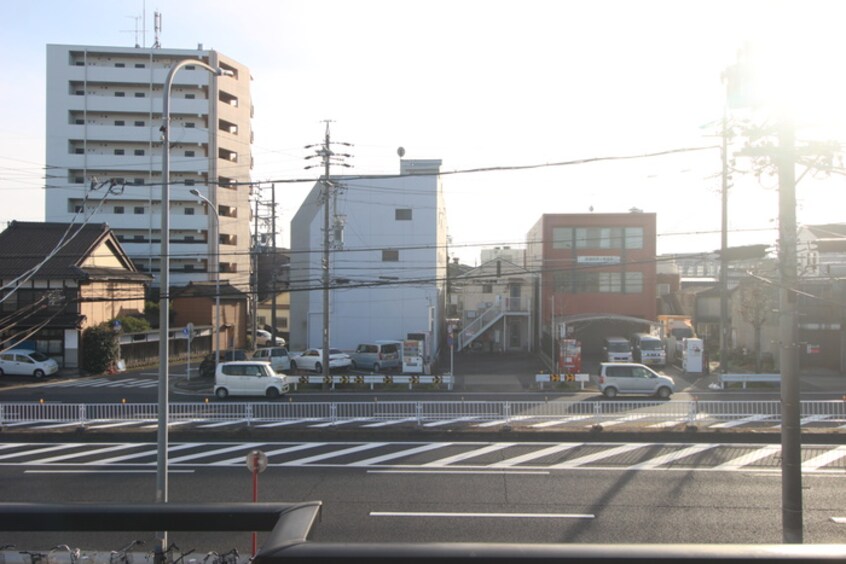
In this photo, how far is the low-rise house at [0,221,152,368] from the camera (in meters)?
32.1

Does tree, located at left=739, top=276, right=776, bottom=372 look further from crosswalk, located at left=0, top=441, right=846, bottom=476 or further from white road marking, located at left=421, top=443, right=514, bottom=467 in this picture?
white road marking, located at left=421, top=443, right=514, bottom=467

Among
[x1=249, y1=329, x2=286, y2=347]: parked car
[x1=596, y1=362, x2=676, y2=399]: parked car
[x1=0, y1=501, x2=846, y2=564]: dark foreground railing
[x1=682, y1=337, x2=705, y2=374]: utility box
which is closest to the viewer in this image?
[x1=0, y1=501, x2=846, y2=564]: dark foreground railing

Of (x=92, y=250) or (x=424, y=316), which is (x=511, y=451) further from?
(x=92, y=250)

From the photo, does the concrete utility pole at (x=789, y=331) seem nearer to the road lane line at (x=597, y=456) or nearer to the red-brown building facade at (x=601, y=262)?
the road lane line at (x=597, y=456)

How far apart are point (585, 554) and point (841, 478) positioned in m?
12.1

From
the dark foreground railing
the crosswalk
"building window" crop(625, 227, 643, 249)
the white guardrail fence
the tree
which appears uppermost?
Answer: "building window" crop(625, 227, 643, 249)

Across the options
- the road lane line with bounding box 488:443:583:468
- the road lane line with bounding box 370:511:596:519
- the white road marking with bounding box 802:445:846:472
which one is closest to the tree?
the white road marking with bounding box 802:445:846:472

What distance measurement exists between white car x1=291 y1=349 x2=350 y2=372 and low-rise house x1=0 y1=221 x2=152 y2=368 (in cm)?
872

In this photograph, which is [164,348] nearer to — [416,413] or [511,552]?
[511,552]

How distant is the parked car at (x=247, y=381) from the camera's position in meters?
23.5

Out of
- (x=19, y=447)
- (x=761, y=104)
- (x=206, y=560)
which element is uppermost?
(x=761, y=104)

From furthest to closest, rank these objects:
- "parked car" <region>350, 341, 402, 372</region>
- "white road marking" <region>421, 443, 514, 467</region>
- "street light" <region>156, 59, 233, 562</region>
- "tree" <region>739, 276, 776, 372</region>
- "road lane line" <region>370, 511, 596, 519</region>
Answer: "parked car" <region>350, 341, 402, 372</region>
"tree" <region>739, 276, 776, 372</region>
"white road marking" <region>421, 443, 514, 467</region>
"road lane line" <region>370, 511, 596, 519</region>
"street light" <region>156, 59, 233, 562</region>

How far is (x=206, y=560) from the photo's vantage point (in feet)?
16.3

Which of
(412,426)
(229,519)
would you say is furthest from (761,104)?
(412,426)
